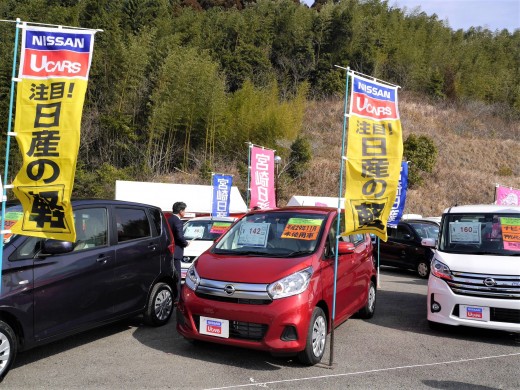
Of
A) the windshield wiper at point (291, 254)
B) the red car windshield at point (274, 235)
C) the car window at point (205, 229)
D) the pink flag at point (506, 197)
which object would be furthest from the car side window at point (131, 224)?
the pink flag at point (506, 197)

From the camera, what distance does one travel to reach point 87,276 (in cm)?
489

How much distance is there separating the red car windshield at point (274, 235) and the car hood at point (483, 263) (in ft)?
6.33

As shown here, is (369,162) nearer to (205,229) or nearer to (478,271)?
(478,271)

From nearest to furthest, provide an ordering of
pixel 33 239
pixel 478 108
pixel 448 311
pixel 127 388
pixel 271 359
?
pixel 127 388 < pixel 33 239 < pixel 271 359 < pixel 448 311 < pixel 478 108

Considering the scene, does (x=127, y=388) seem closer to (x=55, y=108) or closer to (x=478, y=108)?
(x=55, y=108)

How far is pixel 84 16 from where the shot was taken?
36.1 metres

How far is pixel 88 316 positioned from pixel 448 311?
14.1 feet

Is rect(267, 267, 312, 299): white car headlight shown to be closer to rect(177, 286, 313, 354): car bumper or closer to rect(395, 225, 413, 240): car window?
rect(177, 286, 313, 354): car bumper

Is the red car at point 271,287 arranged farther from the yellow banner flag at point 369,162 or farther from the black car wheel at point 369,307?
the black car wheel at point 369,307

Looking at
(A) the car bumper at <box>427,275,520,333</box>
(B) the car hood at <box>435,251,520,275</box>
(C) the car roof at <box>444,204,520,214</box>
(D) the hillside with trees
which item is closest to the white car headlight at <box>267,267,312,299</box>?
(A) the car bumper at <box>427,275,520,333</box>

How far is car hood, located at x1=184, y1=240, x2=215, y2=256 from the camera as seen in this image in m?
8.94

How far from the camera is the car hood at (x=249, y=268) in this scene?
15.0 ft

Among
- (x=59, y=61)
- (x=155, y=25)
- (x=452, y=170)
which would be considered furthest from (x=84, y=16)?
(x=59, y=61)

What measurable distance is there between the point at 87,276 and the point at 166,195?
47.4 feet
